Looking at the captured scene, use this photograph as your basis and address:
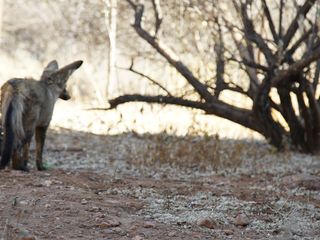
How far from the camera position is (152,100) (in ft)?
37.5

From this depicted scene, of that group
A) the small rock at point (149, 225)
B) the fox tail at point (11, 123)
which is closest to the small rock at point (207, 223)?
the small rock at point (149, 225)

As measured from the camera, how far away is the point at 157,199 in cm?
651

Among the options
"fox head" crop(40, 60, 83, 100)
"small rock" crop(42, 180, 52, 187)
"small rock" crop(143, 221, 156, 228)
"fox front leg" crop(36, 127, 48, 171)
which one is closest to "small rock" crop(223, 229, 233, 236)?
"small rock" crop(143, 221, 156, 228)

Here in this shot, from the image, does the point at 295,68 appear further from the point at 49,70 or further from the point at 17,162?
the point at 17,162

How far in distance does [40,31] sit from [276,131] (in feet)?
49.9

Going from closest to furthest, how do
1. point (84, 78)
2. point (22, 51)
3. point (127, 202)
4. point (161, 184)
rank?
point (127, 202) → point (161, 184) → point (84, 78) → point (22, 51)

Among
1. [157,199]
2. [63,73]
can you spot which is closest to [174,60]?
[63,73]

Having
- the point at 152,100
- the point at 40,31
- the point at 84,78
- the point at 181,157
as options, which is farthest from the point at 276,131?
the point at 40,31

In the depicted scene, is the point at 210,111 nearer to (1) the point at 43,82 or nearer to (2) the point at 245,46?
(2) the point at 245,46

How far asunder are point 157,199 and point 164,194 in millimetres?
334

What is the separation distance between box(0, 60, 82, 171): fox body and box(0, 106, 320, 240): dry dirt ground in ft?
0.76

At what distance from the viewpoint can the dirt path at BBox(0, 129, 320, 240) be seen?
5219 millimetres

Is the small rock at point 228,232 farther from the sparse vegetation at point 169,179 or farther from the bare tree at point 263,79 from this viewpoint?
the bare tree at point 263,79

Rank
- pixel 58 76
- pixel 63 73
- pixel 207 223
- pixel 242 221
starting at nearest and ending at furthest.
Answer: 1. pixel 207 223
2. pixel 242 221
3. pixel 58 76
4. pixel 63 73
